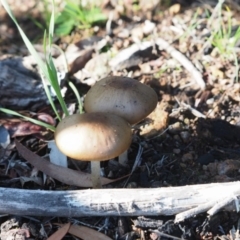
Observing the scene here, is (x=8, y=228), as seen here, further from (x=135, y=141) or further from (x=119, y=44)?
(x=119, y=44)

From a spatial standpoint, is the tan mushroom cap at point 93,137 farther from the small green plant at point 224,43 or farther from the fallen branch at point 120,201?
the small green plant at point 224,43

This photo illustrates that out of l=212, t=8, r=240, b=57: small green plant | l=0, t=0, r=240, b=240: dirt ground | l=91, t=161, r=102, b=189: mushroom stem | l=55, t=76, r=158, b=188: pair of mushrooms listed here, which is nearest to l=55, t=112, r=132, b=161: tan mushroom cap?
l=55, t=76, r=158, b=188: pair of mushrooms

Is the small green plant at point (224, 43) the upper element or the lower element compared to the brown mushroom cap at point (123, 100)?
lower

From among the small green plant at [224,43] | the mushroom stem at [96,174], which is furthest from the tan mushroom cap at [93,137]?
the small green plant at [224,43]

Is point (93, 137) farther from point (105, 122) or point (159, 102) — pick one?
point (159, 102)

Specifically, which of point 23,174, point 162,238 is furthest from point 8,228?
point 162,238
